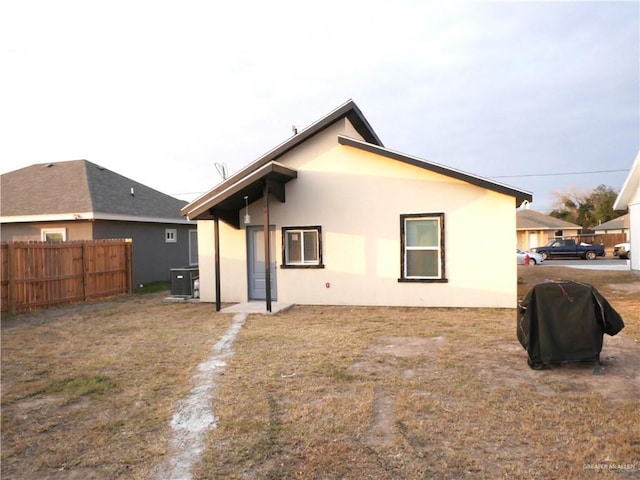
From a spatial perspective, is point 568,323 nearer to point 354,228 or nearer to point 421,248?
point 421,248

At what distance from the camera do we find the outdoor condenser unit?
42.0 feet

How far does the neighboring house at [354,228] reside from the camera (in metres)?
10.1

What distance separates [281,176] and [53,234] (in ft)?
33.2

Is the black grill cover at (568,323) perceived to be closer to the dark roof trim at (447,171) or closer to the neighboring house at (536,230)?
the dark roof trim at (447,171)

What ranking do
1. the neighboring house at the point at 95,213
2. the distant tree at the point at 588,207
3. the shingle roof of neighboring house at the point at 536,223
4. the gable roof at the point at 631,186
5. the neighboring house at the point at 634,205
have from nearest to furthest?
1. the neighboring house at the point at 95,213
2. the gable roof at the point at 631,186
3. the neighboring house at the point at 634,205
4. the shingle roof of neighboring house at the point at 536,223
5. the distant tree at the point at 588,207

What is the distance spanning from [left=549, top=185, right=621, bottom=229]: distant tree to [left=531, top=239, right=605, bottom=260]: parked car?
73.8 ft

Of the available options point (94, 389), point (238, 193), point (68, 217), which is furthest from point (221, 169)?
point (94, 389)

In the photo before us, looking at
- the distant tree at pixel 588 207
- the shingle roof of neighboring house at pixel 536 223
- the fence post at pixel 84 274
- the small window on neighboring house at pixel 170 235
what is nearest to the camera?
the fence post at pixel 84 274

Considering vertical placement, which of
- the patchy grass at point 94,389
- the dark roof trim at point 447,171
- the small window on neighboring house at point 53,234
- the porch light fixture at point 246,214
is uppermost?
the dark roof trim at point 447,171

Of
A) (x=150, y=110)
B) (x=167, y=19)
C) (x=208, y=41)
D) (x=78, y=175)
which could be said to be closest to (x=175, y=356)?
(x=167, y=19)

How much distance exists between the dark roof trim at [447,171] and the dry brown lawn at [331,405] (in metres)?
3.10

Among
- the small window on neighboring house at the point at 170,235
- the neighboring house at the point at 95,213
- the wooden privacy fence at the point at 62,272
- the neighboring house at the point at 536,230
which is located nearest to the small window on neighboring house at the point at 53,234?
the neighboring house at the point at 95,213

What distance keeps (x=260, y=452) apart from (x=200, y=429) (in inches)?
31.2

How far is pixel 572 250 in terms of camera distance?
30.4m
